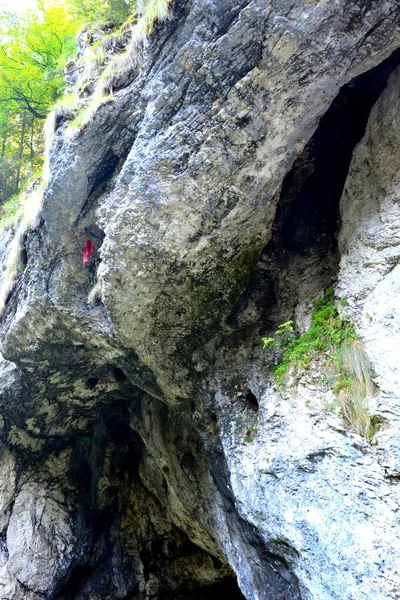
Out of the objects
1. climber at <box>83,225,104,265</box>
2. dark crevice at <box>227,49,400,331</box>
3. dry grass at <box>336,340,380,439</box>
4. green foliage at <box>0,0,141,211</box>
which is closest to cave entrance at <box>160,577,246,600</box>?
dark crevice at <box>227,49,400,331</box>

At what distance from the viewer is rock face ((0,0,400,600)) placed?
3.69 metres

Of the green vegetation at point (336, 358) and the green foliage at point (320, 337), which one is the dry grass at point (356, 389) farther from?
the green foliage at point (320, 337)

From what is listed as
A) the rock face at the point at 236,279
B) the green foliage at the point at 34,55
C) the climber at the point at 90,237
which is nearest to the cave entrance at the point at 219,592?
the rock face at the point at 236,279

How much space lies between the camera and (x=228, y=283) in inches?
210

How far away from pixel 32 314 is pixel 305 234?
15.1 ft

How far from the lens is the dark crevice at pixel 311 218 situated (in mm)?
5023

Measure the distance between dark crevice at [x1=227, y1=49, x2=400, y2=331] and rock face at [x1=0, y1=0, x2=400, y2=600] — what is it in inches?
0.9

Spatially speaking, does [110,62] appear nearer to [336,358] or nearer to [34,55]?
[336,358]

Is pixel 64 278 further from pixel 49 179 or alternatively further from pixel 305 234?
pixel 305 234

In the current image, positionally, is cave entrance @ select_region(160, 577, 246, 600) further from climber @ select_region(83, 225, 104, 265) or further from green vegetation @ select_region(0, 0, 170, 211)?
green vegetation @ select_region(0, 0, 170, 211)

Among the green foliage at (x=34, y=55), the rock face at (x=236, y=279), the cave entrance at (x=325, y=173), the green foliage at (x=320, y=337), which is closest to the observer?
the rock face at (x=236, y=279)

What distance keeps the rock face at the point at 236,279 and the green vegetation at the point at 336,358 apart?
0.44 feet

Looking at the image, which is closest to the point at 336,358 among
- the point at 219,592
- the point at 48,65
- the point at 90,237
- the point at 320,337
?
the point at 320,337

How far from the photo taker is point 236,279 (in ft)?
17.5
